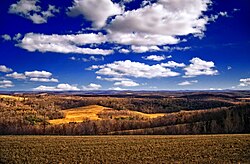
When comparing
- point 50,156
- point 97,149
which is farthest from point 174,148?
point 50,156

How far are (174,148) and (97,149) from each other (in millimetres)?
11491

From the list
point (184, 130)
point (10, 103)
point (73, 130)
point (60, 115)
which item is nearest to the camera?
point (184, 130)

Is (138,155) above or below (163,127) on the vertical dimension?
above

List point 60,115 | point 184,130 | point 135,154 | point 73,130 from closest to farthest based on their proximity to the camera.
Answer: point 135,154, point 184,130, point 73,130, point 60,115

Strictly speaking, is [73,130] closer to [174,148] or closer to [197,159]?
[174,148]

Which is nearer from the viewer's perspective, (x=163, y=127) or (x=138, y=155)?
(x=138, y=155)

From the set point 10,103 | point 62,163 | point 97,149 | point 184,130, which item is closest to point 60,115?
point 10,103

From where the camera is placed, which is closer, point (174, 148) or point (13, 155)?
point (13, 155)

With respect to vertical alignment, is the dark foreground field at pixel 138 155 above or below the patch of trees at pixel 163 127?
above

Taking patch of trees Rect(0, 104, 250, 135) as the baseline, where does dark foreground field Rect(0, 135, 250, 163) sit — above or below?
above

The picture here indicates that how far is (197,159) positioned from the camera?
33.8 metres

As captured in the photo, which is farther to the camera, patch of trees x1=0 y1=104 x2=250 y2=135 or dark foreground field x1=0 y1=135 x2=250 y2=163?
patch of trees x1=0 y1=104 x2=250 y2=135

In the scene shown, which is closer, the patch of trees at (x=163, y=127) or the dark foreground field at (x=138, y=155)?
the dark foreground field at (x=138, y=155)

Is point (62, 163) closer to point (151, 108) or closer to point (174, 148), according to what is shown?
point (174, 148)
